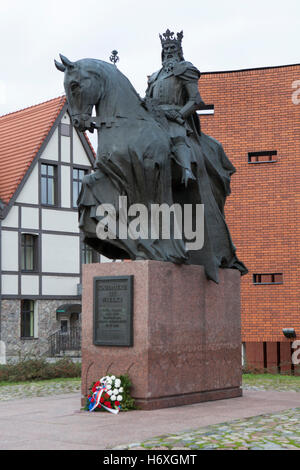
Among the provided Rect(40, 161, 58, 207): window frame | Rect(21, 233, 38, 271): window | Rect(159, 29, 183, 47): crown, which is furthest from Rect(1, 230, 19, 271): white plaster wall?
Rect(159, 29, 183, 47): crown

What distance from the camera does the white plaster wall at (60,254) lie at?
105 ft

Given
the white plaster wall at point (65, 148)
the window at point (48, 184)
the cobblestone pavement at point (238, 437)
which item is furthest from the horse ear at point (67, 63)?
the white plaster wall at point (65, 148)

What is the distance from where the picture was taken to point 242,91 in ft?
71.7

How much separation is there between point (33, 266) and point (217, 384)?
22.4 meters

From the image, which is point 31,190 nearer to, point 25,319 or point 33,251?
point 33,251

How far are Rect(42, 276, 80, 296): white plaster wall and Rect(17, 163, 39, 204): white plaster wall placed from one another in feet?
10.8

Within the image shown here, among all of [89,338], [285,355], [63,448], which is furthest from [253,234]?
[63,448]

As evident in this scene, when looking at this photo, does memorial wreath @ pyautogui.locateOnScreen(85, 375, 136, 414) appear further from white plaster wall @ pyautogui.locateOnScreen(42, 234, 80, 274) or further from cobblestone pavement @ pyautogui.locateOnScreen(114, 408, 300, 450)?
white plaster wall @ pyautogui.locateOnScreen(42, 234, 80, 274)

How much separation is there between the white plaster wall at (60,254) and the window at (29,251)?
34 cm

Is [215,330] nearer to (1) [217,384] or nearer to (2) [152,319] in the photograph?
(1) [217,384]

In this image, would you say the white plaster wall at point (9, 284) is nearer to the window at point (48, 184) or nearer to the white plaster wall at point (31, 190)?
the white plaster wall at point (31, 190)

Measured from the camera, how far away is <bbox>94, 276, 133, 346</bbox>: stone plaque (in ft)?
30.6

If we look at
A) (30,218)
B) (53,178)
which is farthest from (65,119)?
(30,218)

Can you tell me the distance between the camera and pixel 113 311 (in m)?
9.49
